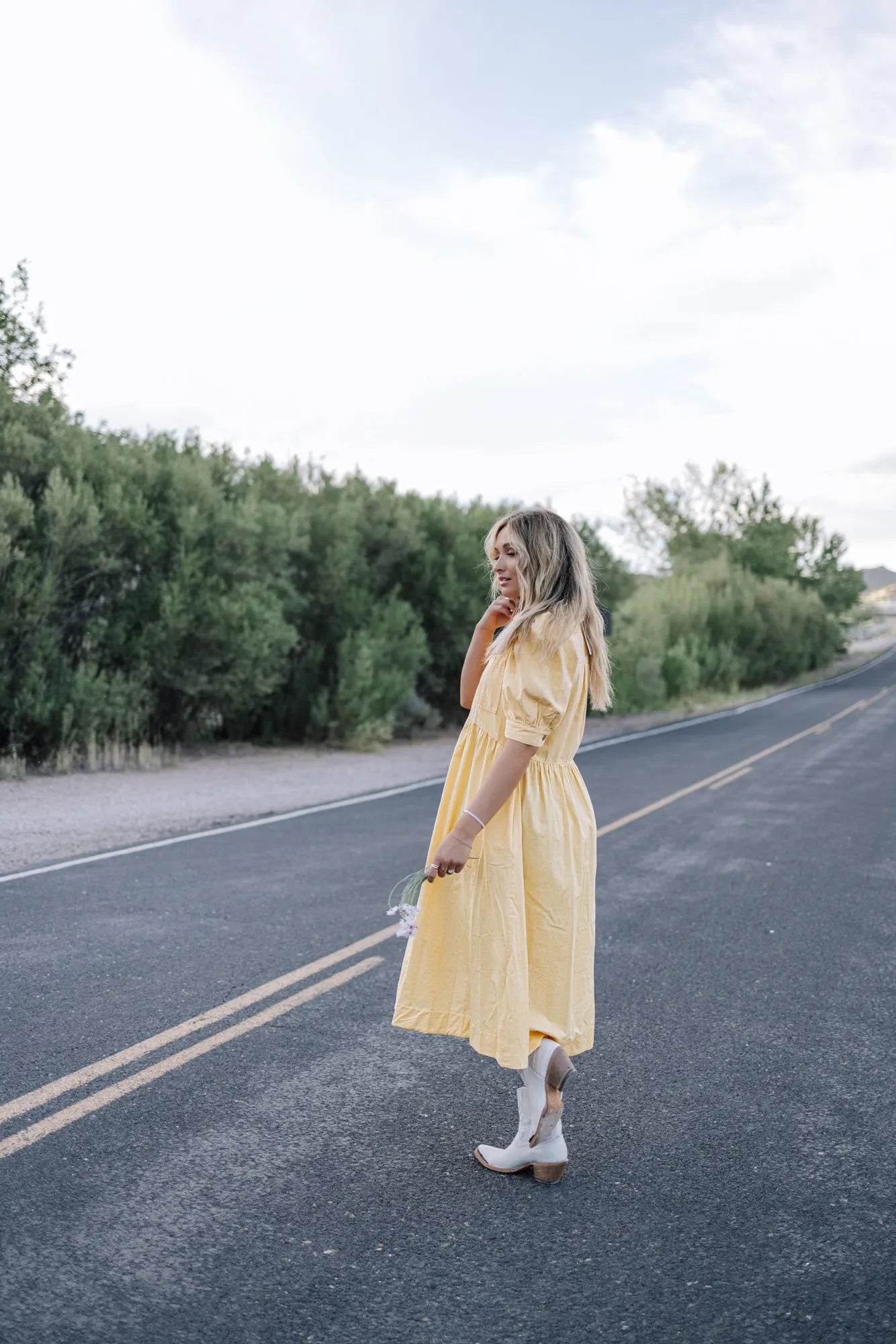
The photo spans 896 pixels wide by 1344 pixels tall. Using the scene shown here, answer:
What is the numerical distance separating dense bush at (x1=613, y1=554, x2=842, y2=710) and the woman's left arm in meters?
26.9

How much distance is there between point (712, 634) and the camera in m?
50.7

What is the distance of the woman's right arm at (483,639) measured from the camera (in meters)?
3.62

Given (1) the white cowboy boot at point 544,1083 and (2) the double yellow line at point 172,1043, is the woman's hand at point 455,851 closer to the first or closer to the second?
(1) the white cowboy boot at point 544,1083

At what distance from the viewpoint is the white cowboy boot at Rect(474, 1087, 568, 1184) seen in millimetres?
3641

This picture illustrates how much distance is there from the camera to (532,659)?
11.4ft

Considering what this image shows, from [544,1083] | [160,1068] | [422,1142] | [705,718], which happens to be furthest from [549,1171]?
[705,718]

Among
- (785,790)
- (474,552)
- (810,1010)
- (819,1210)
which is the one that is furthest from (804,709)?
(819,1210)

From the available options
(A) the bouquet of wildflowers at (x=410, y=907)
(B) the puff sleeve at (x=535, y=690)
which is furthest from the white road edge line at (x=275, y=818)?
(B) the puff sleeve at (x=535, y=690)

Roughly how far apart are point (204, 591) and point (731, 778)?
7.60 m

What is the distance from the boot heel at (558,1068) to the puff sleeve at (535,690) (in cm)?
100

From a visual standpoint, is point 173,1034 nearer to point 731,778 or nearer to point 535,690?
point 535,690

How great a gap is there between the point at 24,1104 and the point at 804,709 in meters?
29.9

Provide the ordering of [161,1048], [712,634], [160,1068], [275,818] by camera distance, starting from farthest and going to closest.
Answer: [712,634]
[275,818]
[161,1048]
[160,1068]

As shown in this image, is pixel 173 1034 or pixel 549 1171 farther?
pixel 173 1034
